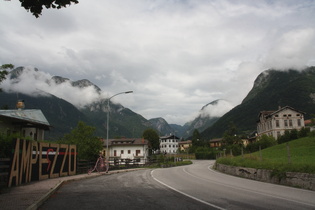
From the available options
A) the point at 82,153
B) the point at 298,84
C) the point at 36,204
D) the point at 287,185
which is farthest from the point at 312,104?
the point at 36,204

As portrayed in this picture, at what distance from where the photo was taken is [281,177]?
15000 mm

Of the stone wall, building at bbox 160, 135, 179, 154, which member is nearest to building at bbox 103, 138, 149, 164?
the stone wall

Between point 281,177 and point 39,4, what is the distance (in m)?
13.8

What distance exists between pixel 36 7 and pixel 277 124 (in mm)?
76060

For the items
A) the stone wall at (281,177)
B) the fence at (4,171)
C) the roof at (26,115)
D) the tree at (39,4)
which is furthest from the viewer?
the roof at (26,115)

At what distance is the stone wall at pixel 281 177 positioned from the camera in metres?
13.0

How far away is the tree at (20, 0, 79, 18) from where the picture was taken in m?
6.39

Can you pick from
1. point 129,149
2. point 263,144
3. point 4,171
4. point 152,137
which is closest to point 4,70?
point 4,171

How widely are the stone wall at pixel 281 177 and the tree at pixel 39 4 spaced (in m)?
12.1

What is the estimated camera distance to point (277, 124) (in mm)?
74375

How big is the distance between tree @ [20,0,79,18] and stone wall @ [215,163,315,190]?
478 inches

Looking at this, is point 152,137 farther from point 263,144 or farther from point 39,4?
point 39,4

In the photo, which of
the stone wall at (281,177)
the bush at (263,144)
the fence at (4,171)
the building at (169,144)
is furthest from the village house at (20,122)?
the building at (169,144)

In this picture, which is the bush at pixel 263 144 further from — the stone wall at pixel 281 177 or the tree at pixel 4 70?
the tree at pixel 4 70
